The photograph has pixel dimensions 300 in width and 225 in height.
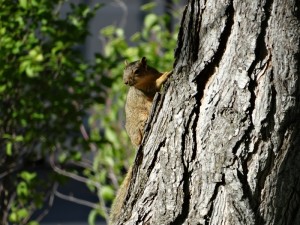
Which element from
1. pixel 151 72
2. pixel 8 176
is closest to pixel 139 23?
pixel 8 176

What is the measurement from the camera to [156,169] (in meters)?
2.94

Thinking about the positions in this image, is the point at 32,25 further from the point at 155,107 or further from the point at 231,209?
the point at 231,209

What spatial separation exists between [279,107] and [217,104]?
227mm

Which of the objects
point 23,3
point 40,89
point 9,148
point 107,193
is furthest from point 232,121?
point 107,193

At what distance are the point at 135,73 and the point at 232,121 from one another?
1.42 meters

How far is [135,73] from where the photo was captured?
411 centimetres

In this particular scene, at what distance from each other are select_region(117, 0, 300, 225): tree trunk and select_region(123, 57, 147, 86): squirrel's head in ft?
3.81

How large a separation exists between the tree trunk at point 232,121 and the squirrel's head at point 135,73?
116cm

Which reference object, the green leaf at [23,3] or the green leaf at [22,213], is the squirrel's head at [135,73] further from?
the green leaf at [22,213]

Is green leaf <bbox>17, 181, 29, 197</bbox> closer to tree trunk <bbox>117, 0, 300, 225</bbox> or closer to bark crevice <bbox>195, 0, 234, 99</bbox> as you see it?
tree trunk <bbox>117, 0, 300, 225</bbox>

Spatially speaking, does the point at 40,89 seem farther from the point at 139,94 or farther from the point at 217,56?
the point at 217,56

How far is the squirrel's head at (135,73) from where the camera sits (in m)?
4.08

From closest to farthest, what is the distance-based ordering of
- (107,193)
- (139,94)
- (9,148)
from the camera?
(139,94)
(9,148)
(107,193)

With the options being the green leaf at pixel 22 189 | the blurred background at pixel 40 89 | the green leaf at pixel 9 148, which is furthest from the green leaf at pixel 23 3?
the green leaf at pixel 22 189
